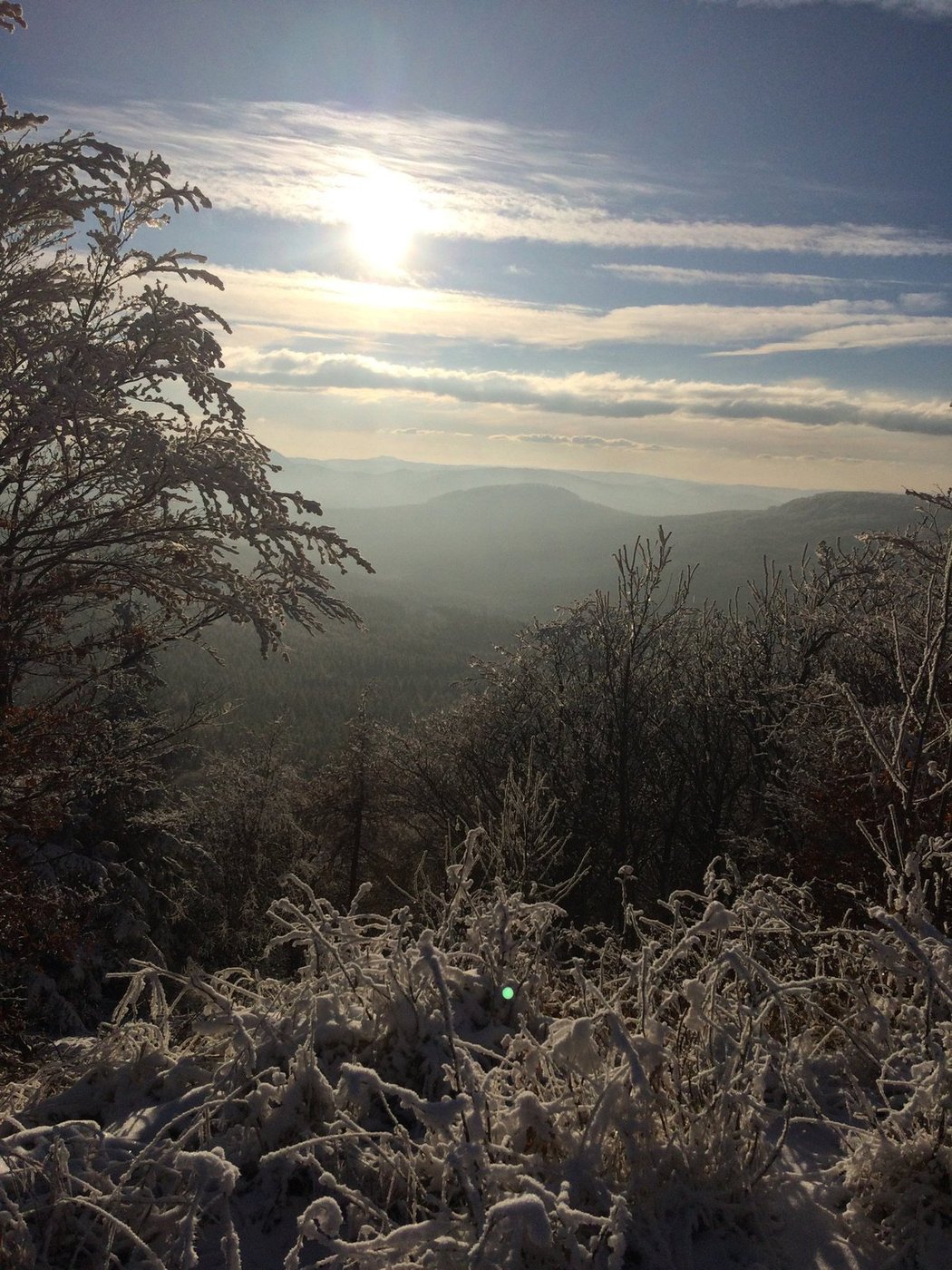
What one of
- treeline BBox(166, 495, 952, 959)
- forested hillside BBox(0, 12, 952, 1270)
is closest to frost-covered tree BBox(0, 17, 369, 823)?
forested hillside BBox(0, 12, 952, 1270)

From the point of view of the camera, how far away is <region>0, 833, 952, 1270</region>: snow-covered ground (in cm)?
189

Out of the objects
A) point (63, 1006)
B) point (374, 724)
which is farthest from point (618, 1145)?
point (374, 724)

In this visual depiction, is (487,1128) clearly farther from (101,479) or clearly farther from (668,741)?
(668,741)

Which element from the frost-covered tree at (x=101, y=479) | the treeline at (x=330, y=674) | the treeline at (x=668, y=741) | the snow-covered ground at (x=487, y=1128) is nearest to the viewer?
the snow-covered ground at (x=487, y=1128)

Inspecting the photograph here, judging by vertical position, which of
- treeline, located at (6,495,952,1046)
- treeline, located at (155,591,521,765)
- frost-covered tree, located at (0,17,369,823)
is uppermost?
frost-covered tree, located at (0,17,369,823)

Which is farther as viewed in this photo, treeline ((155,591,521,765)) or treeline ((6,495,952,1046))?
treeline ((155,591,521,765))

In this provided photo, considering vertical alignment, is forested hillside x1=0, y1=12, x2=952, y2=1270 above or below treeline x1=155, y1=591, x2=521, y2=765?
above

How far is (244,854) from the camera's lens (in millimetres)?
23125

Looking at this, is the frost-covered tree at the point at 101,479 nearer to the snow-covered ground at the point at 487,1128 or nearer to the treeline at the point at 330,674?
the snow-covered ground at the point at 487,1128

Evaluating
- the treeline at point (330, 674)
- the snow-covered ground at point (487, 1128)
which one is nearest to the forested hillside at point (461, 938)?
the snow-covered ground at point (487, 1128)

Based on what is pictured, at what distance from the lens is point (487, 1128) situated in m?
2.15

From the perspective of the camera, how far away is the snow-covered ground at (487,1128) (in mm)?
1893

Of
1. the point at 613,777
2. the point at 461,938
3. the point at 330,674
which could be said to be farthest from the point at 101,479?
the point at 330,674

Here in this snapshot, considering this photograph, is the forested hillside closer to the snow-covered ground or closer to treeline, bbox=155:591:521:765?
the snow-covered ground
